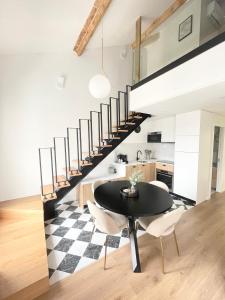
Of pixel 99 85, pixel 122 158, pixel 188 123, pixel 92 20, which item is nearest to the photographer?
pixel 99 85

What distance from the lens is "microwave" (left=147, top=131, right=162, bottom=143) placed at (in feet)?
15.3

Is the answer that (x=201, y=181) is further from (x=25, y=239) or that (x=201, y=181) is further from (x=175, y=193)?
(x=25, y=239)

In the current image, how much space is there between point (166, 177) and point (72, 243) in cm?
302

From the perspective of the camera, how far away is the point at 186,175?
145 inches

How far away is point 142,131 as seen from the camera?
16.1ft

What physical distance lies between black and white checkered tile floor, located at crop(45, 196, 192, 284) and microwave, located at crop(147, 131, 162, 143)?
2769mm

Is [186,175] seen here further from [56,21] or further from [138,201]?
[56,21]

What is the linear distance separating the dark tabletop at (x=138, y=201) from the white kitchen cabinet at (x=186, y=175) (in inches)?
57.6

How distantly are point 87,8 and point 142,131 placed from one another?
321cm

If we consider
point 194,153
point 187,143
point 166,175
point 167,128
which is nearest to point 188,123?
point 187,143

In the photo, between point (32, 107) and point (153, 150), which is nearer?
point (32, 107)

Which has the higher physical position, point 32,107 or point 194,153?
point 32,107

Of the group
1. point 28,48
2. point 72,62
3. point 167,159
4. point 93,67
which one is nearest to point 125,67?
point 93,67

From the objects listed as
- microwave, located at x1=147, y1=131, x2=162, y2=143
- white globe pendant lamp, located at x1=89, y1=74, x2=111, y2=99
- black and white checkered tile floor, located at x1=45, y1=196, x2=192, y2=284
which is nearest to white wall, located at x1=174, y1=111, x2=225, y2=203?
microwave, located at x1=147, y1=131, x2=162, y2=143
